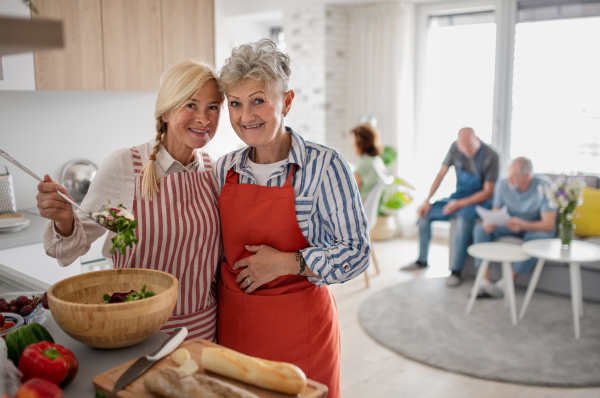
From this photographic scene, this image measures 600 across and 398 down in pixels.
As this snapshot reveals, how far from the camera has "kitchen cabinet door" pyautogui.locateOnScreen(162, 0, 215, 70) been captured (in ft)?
11.4

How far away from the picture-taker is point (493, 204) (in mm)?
4496

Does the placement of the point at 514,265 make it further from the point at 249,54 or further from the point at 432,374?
the point at 249,54

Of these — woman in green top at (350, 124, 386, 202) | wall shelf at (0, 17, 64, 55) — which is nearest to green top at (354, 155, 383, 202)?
woman in green top at (350, 124, 386, 202)

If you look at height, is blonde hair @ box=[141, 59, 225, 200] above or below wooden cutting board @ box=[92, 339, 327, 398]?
above

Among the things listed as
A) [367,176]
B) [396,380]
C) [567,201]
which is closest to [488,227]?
[567,201]

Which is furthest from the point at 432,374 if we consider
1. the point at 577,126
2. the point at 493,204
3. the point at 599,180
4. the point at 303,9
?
the point at 303,9

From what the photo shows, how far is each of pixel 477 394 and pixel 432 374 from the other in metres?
0.28

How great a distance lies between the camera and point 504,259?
367 cm

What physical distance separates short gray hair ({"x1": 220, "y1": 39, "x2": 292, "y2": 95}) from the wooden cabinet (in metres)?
1.88

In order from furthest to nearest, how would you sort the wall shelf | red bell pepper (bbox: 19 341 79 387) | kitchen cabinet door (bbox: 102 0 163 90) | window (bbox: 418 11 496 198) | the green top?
window (bbox: 418 11 496 198) < the green top < kitchen cabinet door (bbox: 102 0 163 90) < red bell pepper (bbox: 19 341 79 387) < the wall shelf

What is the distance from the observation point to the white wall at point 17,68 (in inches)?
107

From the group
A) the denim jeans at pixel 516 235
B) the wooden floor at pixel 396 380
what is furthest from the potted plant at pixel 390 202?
the wooden floor at pixel 396 380

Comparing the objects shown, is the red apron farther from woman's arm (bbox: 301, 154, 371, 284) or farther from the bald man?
the bald man

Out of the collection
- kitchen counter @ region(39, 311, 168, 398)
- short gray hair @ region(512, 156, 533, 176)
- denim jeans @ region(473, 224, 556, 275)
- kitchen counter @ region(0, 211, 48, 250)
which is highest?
short gray hair @ region(512, 156, 533, 176)
